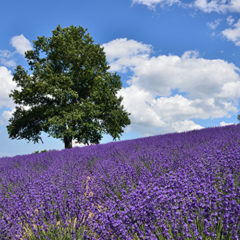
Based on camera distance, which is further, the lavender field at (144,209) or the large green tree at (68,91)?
the large green tree at (68,91)

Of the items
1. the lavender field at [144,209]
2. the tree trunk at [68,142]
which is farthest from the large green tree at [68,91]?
the lavender field at [144,209]

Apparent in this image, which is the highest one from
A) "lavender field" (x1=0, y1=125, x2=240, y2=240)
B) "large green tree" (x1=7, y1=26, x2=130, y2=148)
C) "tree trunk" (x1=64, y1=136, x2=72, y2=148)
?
"large green tree" (x1=7, y1=26, x2=130, y2=148)

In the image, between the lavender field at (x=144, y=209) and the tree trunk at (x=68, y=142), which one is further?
the tree trunk at (x=68, y=142)

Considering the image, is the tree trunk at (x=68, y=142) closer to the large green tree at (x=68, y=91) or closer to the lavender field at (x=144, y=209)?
the large green tree at (x=68, y=91)

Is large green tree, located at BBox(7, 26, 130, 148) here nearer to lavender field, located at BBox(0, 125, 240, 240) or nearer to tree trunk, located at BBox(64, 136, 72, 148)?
A: tree trunk, located at BBox(64, 136, 72, 148)

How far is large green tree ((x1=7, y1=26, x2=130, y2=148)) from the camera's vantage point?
47.3ft

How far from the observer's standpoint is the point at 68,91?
14164mm

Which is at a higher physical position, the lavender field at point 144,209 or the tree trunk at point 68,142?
the tree trunk at point 68,142

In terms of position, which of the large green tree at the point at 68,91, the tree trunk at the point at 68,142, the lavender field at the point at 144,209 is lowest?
the lavender field at the point at 144,209

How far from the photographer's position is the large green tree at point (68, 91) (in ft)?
47.3

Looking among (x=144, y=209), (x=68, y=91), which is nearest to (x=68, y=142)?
(x=68, y=91)

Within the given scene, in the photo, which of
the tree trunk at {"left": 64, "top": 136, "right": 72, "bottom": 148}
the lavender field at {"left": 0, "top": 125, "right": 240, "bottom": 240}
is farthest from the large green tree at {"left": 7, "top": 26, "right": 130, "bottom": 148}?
the lavender field at {"left": 0, "top": 125, "right": 240, "bottom": 240}

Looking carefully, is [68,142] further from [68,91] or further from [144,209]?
[144,209]

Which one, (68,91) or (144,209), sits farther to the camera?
(68,91)
